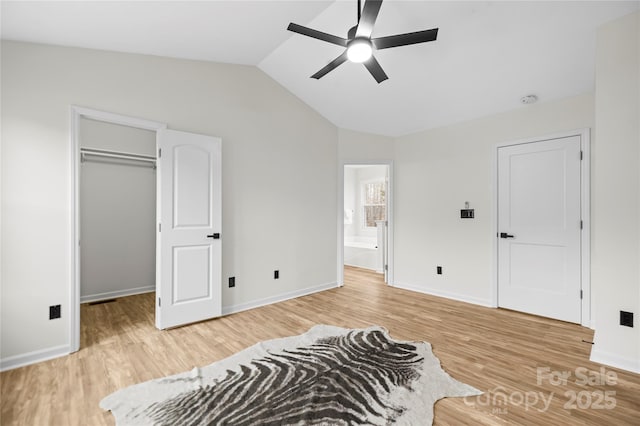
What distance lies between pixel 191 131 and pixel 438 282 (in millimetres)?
3944

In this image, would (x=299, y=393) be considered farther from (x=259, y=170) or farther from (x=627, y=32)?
(x=627, y=32)

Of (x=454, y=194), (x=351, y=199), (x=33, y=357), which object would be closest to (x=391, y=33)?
(x=454, y=194)

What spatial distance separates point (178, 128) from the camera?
3.28 m

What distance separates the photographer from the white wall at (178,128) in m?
2.39

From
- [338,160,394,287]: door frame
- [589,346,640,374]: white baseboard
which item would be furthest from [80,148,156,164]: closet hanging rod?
[589,346,640,374]: white baseboard

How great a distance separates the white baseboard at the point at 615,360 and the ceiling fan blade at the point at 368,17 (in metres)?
3.21

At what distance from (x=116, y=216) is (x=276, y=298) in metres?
2.70

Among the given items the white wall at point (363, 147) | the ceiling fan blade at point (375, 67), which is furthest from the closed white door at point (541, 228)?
the ceiling fan blade at point (375, 67)

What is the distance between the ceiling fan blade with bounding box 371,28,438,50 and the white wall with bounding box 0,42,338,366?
2106 millimetres

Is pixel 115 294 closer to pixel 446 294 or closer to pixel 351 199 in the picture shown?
pixel 446 294

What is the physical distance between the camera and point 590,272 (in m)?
3.21

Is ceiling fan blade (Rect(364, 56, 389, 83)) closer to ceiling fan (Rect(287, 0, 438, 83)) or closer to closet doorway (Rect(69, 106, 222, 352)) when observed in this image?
ceiling fan (Rect(287, 0, 438, 83))

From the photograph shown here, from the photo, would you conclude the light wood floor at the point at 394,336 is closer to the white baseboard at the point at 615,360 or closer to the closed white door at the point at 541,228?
the white baseboard at the point at 615,360

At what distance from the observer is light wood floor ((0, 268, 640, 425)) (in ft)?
6.06
